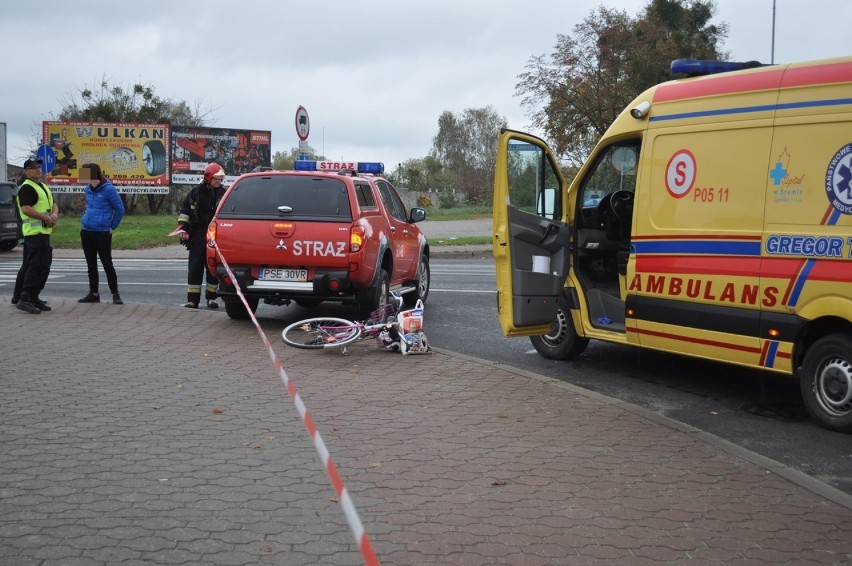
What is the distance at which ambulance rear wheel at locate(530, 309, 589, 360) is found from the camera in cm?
916

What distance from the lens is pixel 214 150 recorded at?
150 ft

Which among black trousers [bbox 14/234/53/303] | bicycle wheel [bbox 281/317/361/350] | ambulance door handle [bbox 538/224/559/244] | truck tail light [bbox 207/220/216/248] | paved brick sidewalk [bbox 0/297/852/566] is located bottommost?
paved brick sidewalk [bbox 0/297/852/566]

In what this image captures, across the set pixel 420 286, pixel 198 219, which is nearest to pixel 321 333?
pixel 198 219

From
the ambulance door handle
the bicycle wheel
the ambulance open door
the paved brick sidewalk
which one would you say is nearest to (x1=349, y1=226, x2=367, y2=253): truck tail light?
the bicycle wheel

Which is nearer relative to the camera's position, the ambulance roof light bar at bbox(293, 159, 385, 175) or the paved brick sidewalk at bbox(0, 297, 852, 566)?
the paved brick sidewalk at bbox(0, 297, 852, 566)

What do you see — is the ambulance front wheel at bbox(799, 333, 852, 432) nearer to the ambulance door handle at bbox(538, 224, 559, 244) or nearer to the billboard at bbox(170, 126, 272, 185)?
the ambulance door handle at bbox(538, 224, 559, 244)

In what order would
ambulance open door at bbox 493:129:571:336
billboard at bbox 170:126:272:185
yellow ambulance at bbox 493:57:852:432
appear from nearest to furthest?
yellow ambulance at bbox 493:57:852:432, ambulance open door at bbox 493:129:571:336, billboard at bbox 170:126:272:185

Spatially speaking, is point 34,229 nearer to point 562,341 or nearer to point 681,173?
point 562,341

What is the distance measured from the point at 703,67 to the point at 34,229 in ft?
25.7

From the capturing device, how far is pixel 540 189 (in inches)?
334

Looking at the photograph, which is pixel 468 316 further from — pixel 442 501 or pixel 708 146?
pixel 442 501

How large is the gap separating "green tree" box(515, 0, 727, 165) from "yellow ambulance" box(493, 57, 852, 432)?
21.8 m

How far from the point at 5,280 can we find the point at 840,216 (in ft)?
50.5

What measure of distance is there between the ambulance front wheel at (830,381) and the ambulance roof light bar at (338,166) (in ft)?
21.0
